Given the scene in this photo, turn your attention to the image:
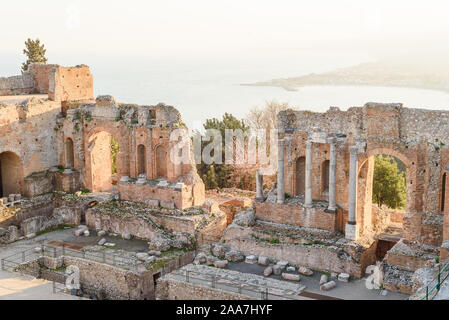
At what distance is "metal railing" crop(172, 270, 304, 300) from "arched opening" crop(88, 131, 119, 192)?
977 cm

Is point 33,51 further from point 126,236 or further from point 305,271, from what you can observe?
point 305,271

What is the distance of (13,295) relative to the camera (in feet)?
63.0

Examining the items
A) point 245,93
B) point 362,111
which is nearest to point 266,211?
point 362,111

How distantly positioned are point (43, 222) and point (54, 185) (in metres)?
2.75

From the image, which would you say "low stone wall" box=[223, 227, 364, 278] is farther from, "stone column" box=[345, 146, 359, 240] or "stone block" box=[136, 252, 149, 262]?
"stone block" box=[136, 252, 149, 262]

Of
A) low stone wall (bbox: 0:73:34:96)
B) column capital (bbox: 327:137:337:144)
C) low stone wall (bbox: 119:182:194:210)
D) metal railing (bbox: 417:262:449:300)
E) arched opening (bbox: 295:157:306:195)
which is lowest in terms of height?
metal railing (bbox: 417:262:449:300)

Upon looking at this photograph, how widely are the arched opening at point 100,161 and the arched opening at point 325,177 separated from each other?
11.5m

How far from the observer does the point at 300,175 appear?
2209 cm

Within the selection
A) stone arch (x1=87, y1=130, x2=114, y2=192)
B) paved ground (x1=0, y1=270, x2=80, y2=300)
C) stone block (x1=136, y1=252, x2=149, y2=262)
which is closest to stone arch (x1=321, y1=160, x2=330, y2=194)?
stone block (x1=136, y1=252, x2=149, y2=262)

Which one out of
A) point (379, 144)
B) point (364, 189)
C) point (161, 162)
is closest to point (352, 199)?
point (364, 189)

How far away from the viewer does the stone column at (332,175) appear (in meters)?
20.2

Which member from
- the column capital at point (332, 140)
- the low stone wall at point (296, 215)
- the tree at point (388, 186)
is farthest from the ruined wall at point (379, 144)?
the tree at point (388, 186)

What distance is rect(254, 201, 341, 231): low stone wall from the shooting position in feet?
67.3

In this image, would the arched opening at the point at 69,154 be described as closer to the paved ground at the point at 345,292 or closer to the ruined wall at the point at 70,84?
the ruined wall at the point at 70,84
